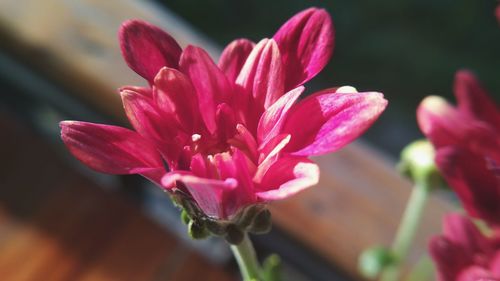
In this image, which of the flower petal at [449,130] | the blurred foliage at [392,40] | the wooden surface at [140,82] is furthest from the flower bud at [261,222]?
the blurred foliage at [392,40]

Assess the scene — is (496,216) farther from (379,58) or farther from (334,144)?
(379,58)

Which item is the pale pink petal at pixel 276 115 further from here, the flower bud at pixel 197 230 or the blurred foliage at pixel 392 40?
the blurred foliage at pixel 392 40

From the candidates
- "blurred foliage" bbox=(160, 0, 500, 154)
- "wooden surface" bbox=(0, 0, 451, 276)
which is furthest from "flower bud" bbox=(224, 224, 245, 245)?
"blurred foliage" bbox=(160, 0, 500, 154)

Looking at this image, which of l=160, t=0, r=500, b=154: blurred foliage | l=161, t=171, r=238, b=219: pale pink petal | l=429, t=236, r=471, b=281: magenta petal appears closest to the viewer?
l=161, t=171, r=238, b=219: pale pink petal

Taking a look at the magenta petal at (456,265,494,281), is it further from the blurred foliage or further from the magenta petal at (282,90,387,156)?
the blurred foliage

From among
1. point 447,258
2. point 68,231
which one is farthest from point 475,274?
point 68,231

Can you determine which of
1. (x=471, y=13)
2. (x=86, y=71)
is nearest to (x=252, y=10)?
(x=471, y=13)

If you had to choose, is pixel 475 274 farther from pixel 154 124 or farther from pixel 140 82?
pixel 140 82

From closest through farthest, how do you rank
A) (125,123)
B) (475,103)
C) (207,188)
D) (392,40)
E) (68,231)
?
(207,188)
(475,103)
(125,123)
(68,231)
(392,40)
